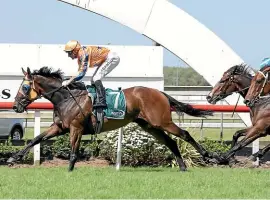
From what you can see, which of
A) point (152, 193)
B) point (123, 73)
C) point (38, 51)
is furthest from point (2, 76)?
point (152, 193)

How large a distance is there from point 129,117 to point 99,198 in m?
3.31

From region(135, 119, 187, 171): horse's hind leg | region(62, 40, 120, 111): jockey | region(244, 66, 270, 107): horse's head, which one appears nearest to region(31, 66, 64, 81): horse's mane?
region(62, 40, 120, 111): jockey

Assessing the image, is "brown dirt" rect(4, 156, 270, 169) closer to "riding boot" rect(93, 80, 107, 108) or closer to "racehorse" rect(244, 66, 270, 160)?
"racehorse" rect(244, 66, 270, 160)

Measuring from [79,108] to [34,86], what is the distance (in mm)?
742

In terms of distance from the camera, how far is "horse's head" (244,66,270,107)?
29.0 feet

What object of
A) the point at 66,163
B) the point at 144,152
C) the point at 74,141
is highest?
the point at 74,141

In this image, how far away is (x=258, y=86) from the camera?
8.90 m

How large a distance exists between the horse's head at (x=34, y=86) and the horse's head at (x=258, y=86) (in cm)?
265

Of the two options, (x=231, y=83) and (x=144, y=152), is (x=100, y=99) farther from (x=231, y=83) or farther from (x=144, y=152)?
(x=231, y=83)

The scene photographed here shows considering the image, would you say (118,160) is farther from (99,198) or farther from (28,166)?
(99,198)

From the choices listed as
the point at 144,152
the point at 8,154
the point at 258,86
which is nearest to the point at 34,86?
the point at 8,154

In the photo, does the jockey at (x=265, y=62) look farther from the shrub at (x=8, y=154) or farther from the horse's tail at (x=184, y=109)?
the shrub at (x=8, y=154)

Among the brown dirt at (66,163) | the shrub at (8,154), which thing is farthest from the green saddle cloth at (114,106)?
the shrub at (8,154)

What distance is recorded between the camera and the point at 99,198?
19.2 ft
